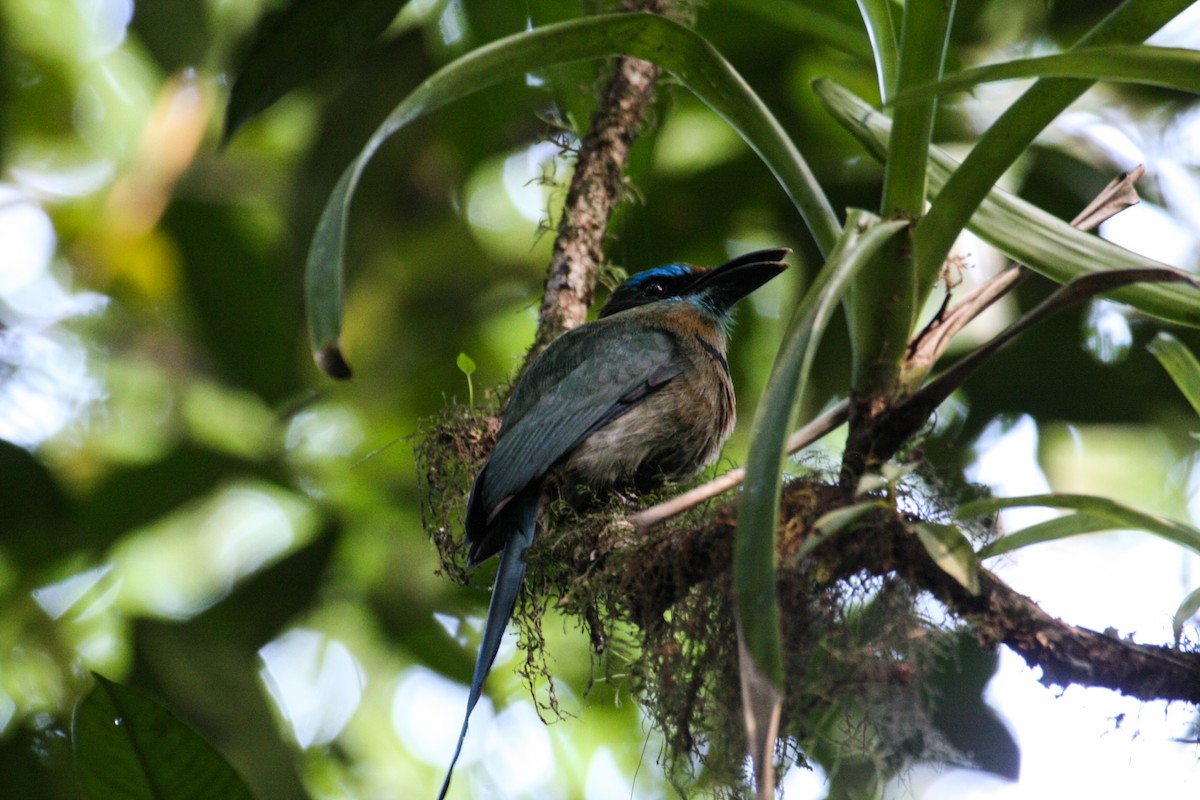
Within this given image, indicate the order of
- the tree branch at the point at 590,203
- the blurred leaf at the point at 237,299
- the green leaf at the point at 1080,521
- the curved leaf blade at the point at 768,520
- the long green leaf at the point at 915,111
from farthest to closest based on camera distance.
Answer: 1. the blurred leaf at the point at 237,299
2. the tree branch at the point at 590,203
3. the long green leaf at the point at 915,111
4. the green leaf at the point at 1080,521
5. the curved leaf blade at the point at 768,520

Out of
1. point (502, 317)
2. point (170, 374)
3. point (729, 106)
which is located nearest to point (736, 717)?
point (729, 106)

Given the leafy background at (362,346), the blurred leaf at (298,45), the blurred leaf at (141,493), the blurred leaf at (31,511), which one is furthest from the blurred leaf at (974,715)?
the blurred leaf at (31,511)

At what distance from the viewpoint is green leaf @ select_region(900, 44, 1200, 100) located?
151cm

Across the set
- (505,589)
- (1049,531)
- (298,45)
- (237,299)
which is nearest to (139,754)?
(505,589)

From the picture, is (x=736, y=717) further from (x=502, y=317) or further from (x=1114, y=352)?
(x=502, y=317)

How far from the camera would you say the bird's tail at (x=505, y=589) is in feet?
7.01

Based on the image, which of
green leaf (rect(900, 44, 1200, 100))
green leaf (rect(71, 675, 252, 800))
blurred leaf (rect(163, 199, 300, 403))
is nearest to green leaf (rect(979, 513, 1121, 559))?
green leaf (rect(900, 44, 1200, 100))

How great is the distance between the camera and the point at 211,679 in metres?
3.32

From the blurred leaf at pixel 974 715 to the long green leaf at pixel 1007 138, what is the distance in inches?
59.6

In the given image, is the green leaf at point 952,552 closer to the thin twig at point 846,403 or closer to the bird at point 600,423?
the thin twig at point 846,403

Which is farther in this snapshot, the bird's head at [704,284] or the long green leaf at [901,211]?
the bird's head at [704,284]

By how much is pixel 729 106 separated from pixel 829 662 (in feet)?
3.47

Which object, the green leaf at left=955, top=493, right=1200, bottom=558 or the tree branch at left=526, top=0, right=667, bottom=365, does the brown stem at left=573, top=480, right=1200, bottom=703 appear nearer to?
the green leaf at left=955, top=493, right=1200, bottom=558

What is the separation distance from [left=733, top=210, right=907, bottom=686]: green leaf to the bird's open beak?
136 cm
